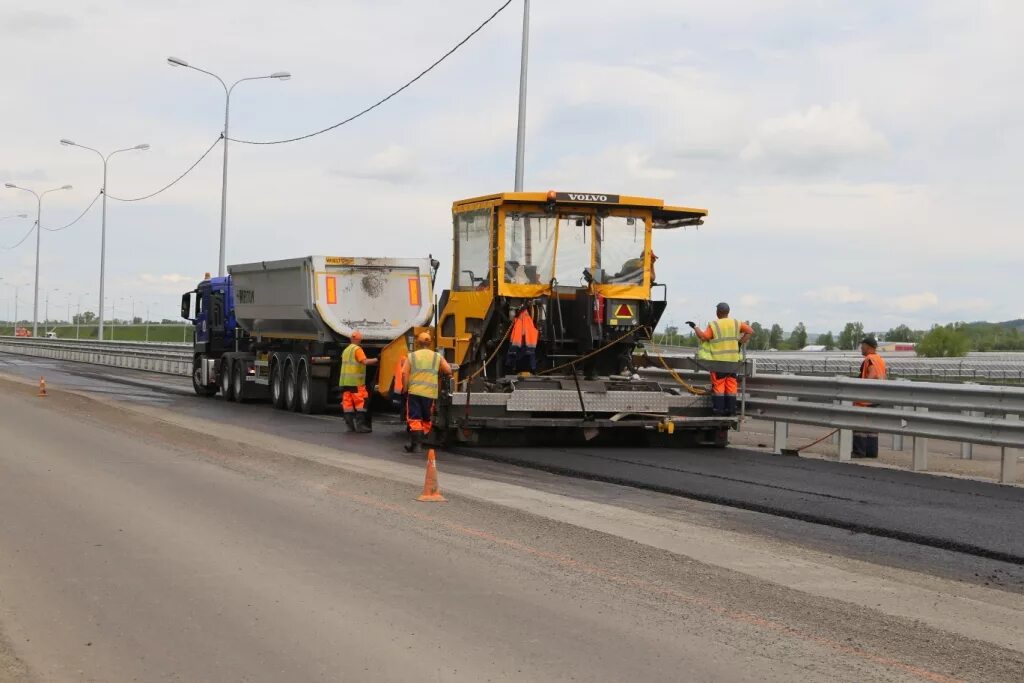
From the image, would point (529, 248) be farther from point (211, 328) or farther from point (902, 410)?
point (211, 328)

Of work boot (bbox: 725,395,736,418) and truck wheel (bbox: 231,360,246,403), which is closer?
work boot (bbox: 725,395,736,418)

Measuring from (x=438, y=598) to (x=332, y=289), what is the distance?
15551 millimetres

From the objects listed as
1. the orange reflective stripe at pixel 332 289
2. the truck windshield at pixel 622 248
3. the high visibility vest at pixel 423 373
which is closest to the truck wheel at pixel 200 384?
the orange reflective stripe at pixel 332 289

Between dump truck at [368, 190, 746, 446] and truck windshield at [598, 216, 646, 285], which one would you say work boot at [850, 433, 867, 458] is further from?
truck windshield at [598, 216, 646, 285]

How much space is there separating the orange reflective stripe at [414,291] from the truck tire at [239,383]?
519 cm

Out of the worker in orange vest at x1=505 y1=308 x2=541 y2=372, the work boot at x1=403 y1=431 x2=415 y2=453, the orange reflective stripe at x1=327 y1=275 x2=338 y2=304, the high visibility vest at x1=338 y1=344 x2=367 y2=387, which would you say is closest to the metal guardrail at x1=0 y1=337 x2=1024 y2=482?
the worker in orange vest at x1=505 y1=308 x2=541 y2=372

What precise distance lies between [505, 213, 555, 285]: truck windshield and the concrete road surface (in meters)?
4.54

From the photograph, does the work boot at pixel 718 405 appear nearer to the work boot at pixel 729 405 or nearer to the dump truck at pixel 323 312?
the work boot at pixel 729 405

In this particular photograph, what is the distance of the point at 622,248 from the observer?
15.4m

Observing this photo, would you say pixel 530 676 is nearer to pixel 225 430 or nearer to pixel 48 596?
pixel 48 596

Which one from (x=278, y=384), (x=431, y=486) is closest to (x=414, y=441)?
(x=431, y=486)

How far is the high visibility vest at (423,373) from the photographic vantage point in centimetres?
1461

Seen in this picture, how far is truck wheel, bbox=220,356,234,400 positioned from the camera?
26.6 metres

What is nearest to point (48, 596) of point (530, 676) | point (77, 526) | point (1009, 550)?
point (77, 526)
